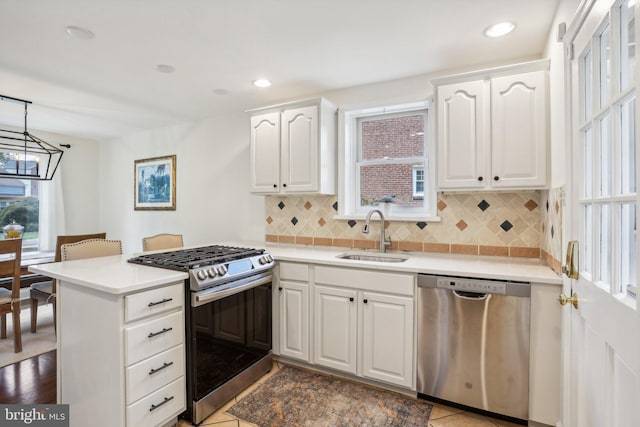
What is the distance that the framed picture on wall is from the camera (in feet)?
13.9

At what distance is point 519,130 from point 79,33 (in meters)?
2.83

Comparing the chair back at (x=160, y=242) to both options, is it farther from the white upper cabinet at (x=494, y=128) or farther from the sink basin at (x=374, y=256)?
the white upper cabinet at (x=494, y=128)

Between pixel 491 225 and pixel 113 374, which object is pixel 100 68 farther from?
pixel 491 225

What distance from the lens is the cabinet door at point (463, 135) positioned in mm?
2186

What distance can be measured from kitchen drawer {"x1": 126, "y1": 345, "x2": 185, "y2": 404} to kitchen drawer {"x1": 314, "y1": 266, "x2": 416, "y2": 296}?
1.03m

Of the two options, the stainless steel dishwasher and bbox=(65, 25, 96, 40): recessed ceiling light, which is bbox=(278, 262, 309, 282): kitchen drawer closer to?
the stainless steel dishwasher

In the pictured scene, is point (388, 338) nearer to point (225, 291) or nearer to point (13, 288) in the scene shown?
point (225, 291)

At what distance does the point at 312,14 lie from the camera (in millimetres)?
1857

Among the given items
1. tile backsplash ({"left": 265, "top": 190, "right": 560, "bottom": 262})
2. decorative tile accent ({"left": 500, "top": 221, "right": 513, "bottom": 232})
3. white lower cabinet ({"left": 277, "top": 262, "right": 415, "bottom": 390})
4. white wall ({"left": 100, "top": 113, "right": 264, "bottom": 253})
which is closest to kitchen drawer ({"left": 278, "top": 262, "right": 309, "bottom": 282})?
white lower cabinet ({"left": 277, "top": 262, "right": 415, "bottom": 390})

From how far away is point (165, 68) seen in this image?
256 cm

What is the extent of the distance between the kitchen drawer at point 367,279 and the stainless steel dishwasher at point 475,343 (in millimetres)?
94

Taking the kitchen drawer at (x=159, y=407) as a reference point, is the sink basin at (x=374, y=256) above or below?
above

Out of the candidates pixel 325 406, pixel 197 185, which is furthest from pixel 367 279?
pixel 197 185

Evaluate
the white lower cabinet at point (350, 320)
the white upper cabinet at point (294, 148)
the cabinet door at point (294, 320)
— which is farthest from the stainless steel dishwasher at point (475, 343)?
the white upper cabinet at point (294, 148)
